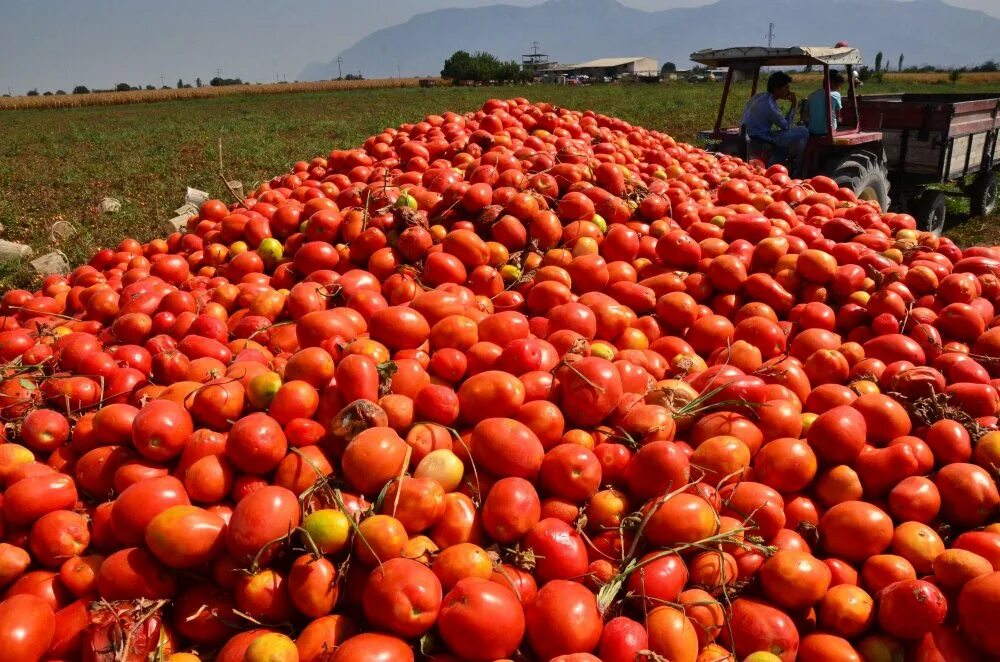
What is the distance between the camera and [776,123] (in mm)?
9477

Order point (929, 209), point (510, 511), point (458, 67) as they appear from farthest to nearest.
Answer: point (458, 67)
point (929, 209)
point (510, 511)

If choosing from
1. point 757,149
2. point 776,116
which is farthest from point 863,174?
point 757,149

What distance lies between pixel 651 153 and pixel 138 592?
240 inches

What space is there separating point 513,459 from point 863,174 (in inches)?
319

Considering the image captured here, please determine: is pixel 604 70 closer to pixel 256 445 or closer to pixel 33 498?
pixel 256 445

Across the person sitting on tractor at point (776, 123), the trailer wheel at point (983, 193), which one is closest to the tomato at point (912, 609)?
the person sitting on tractor at point (776, 123)

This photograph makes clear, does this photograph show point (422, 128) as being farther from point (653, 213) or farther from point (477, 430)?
point (477, 430)

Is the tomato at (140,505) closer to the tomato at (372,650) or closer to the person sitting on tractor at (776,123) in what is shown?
the tomato at (372,650)

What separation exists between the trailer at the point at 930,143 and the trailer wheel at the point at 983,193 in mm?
86

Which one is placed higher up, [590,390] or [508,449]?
[590,390]

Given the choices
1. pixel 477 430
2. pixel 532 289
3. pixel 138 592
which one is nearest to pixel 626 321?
pixel 532 289

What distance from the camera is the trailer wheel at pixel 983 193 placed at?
11273mm

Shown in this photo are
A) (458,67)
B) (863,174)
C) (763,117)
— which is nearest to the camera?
(863,174)

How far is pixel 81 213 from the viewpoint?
1248cm
